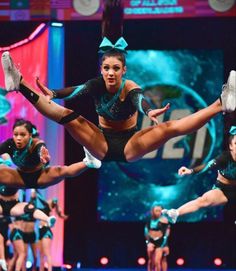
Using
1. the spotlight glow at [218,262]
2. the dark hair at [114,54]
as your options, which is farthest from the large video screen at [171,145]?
the dark hair at [114,54]

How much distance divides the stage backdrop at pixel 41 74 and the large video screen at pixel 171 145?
3.59ft

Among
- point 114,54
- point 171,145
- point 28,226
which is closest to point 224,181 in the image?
point 114,54

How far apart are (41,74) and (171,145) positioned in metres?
2.49

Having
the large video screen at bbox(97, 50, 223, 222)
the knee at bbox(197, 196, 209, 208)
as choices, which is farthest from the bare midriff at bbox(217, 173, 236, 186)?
the large video screen at bbox(97, 50, 223, 222)

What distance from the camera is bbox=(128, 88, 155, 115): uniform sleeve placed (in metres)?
5.48

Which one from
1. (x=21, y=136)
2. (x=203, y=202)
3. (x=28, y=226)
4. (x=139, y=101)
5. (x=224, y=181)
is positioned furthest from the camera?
(x=28, y=226)

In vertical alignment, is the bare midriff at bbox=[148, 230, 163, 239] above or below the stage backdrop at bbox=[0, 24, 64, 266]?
below

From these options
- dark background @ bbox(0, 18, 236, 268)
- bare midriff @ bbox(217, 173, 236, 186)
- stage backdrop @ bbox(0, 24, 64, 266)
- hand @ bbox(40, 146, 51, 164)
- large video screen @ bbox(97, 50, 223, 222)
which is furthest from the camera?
dark background @ bbox(0, 18, 236, 268)

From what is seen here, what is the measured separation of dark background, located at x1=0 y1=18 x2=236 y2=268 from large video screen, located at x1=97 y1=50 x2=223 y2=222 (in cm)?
31

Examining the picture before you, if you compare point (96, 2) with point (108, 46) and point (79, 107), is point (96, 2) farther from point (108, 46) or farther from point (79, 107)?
point (108, 46)

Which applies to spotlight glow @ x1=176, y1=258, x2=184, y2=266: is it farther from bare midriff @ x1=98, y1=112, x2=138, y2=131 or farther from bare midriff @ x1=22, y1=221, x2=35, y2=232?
bare midriff @ x1=98, y1=112, x2=138, y2=131

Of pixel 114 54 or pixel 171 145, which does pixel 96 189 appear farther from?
pixel 114 54

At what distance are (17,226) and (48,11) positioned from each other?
3.61 m

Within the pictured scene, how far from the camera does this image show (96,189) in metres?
11.2
